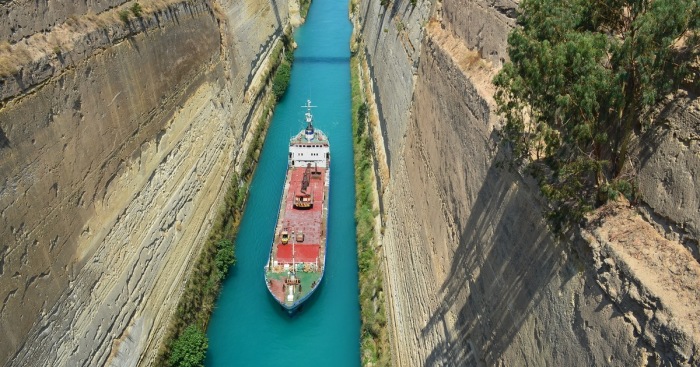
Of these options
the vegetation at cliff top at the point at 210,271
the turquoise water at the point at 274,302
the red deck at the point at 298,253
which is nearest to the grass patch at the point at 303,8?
the turquoise water at the point at 274,302

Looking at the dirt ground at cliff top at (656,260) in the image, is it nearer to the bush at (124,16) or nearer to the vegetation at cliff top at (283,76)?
the bush at (124,16)

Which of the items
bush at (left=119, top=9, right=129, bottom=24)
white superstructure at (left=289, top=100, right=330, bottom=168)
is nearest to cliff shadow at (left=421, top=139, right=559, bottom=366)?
bush at (left=119, top=9, right=129, bottom=24)

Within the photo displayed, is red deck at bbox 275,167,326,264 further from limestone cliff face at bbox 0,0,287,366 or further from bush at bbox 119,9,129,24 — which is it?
bush at bbox 119,9,129,24

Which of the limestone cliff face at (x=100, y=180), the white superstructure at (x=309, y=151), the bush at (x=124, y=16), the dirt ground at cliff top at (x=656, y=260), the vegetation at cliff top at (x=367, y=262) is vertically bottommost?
the vegetation at cliff top at (x=367, y=262)

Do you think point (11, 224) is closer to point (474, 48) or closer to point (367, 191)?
point (474, 48)

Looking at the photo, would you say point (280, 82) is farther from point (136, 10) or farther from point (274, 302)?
point (274, 302)

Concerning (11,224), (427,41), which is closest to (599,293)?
(11,224)
